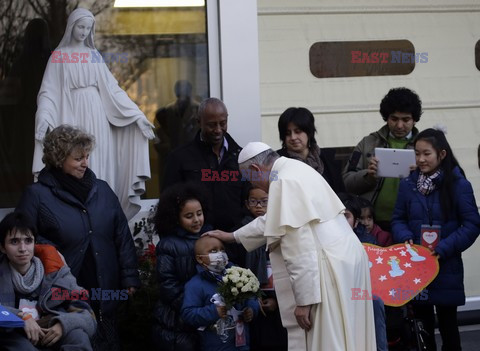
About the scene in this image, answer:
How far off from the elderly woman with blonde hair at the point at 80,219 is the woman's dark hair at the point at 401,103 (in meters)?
2.28

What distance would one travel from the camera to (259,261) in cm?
746

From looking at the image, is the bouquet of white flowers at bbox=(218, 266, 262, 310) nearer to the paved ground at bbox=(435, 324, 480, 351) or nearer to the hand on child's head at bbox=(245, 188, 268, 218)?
the hand on child's head at bbox=(245, 188, 268, 218)

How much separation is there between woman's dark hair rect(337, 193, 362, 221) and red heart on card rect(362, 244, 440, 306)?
0.27 metres

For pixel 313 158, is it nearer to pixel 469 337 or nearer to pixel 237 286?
pixel 237 286

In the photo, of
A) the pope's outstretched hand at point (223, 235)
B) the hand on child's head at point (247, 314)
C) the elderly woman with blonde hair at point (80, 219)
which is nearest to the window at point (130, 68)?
the elderly woman with blonde hair at point (80, 219)

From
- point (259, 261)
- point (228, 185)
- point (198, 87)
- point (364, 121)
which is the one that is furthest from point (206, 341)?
point (364, 121)

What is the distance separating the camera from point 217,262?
23.2 feet

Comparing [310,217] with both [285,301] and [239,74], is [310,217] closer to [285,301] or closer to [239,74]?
[285,301]

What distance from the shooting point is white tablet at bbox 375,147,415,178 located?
777 cm

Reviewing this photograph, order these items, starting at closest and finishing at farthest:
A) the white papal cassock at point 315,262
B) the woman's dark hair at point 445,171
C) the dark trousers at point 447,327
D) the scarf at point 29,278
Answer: the white papal cassock at point 315,262 → the scarf at point 29,278 → the woman's dark hair at point 445,171 → the dark trousers at point 447,327

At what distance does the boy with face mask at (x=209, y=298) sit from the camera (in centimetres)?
695

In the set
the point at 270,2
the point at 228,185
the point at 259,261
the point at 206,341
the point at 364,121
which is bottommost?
the point at 206,341

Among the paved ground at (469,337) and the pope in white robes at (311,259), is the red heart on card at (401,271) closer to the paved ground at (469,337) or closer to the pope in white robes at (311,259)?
the pope in white robes at (311,259)

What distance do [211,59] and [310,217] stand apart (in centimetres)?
299
